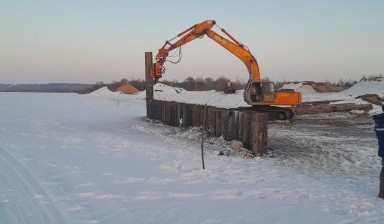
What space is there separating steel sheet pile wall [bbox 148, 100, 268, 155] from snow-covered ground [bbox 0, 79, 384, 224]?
0.56m

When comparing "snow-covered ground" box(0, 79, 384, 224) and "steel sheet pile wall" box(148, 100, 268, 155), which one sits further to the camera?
"steel sheet pile wall" box(148, 100, 268, 155)

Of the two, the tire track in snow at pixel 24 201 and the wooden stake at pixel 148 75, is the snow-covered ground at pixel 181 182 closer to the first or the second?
the tire track in snow at pixel 24 201

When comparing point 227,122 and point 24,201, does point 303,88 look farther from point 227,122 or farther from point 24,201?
point 24,201

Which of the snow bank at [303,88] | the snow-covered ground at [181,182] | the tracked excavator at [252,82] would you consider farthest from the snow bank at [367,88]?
the snow-covered ground at [181,182]

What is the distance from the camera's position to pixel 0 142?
14.4 m

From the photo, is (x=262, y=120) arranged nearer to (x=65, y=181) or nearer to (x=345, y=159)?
(x=345, y=159)

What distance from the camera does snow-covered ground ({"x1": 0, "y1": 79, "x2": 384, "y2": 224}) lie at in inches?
259

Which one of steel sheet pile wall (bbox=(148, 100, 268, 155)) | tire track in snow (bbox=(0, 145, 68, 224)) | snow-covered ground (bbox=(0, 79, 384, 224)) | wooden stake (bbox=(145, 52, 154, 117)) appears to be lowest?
snow-covered ground (bbox=(0, 79, 384, 224))

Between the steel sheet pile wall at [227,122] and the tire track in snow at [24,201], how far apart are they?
641 cm

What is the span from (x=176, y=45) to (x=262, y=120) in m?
12.6

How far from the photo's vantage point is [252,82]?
21.3 m

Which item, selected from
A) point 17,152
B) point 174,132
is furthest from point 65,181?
point 174,132

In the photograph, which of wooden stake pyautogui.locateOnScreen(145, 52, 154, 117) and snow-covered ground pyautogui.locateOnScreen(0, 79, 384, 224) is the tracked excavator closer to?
wooden stake pyautogui.locateOnScreen(145, 52, 154, 117)

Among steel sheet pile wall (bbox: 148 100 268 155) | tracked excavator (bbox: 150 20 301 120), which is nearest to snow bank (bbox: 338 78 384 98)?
tracked excavator (bbox: 150 20 301 120)
